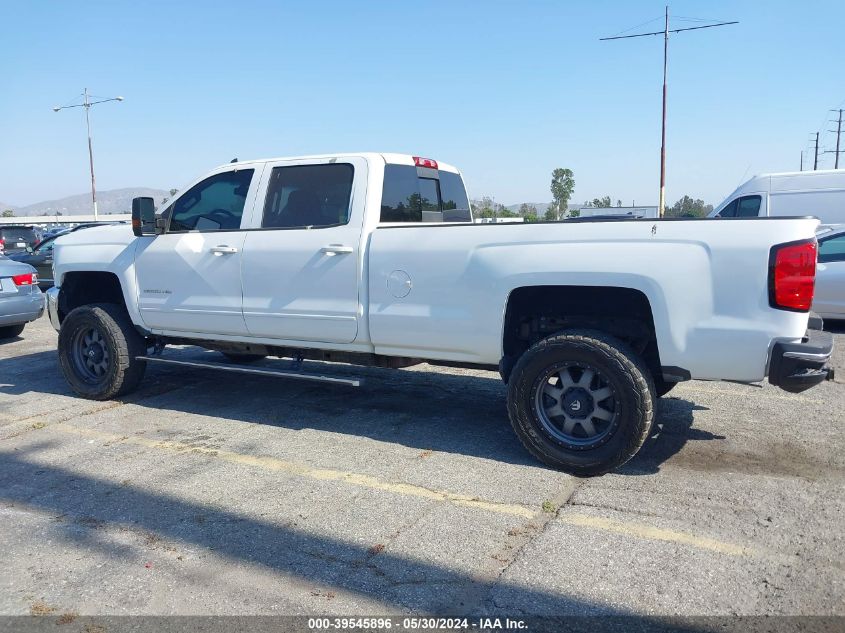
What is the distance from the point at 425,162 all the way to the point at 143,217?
8.06 feet

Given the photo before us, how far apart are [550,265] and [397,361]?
160cm

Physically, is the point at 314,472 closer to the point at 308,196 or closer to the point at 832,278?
the point at 308,196

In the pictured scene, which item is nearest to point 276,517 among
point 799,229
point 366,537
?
point 366,537

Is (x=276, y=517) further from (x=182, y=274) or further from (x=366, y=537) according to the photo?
(x=182, y=274)

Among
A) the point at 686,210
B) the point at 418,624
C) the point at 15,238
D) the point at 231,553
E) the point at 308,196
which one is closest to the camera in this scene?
the point at 418,624

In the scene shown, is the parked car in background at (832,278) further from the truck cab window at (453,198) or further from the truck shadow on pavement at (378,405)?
the truck cab window at (453,198)

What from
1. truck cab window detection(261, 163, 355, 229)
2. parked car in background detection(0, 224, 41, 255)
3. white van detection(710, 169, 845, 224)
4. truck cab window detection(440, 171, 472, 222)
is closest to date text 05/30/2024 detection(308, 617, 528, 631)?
truck cab window detection(261, 163, 355, 229)

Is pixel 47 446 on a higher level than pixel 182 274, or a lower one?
lower

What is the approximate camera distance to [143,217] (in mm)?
5977

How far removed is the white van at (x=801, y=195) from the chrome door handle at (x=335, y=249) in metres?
11.7

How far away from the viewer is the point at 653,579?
124 inches

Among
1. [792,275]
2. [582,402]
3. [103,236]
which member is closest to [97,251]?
[103,236]

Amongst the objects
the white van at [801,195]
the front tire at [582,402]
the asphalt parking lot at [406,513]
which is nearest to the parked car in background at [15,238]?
the asphalt parking lot at [406,513]

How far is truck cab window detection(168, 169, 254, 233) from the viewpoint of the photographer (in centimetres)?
590
